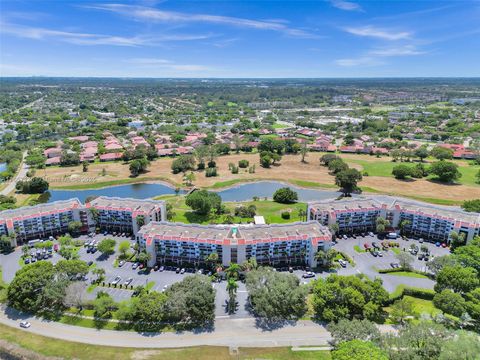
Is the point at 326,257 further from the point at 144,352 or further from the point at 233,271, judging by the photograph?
the point at 144,352

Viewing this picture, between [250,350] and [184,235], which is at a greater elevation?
[184,235]

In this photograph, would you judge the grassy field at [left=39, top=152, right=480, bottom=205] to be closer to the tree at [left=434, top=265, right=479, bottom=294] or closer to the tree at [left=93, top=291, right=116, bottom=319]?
the tree at [left=434, top=265, right=479, bottom=294]

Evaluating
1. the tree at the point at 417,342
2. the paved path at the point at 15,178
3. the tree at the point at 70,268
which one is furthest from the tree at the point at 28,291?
the paved path at the point at 15,178

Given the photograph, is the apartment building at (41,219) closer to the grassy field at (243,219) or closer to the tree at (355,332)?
the grassy field at (243,219)

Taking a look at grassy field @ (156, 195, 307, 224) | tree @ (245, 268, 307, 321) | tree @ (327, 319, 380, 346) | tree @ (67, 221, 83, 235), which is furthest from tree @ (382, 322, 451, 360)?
tree @ (67, 221, 83, 235)

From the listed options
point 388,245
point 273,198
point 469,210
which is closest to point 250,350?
point 388,245

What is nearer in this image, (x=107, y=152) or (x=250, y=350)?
(x=250, y=350)

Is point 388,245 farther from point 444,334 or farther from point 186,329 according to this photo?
point 186,329
